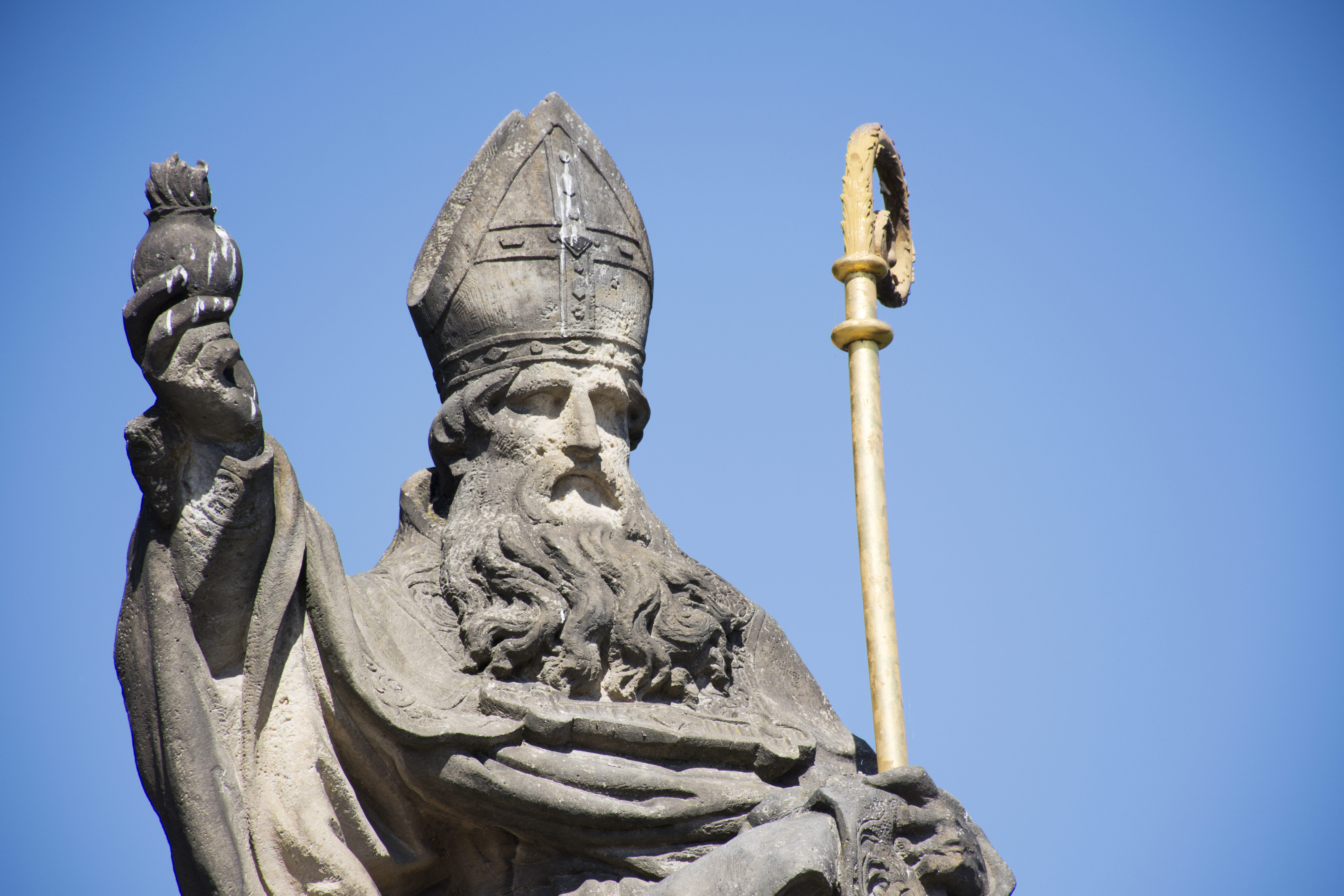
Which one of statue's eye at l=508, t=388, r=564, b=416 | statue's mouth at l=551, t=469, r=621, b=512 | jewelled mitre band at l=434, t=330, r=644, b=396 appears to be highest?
jewelled mitre band at l=434, t=330, r=644, b=396

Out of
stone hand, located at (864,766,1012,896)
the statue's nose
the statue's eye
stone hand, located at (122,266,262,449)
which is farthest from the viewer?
the statue's eye

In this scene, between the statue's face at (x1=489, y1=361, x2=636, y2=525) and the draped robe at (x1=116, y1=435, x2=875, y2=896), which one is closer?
the draped robe at (x1=116, y1=435, x2=875, y2=896)

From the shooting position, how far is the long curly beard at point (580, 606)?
7.24m

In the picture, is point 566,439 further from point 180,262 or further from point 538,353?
point 180,262

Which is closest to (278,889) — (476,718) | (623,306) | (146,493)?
(476,718)

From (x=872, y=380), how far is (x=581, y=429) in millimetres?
1194

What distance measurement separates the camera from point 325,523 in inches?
286

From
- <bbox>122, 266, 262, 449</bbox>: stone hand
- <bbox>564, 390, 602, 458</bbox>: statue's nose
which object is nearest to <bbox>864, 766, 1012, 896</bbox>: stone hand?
<bbox>564, 390, 602, 458</bbox>: statue's nose

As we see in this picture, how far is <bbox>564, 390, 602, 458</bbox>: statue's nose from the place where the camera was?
302 inches

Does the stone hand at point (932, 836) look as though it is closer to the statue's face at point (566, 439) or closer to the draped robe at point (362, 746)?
the draped robe at point (362, 746)

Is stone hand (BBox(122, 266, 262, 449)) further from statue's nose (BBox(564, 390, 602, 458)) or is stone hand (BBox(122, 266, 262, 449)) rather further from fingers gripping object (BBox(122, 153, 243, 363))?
statue's nose (BBox(564, 390, 602, 458))

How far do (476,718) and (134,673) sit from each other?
1.13 m

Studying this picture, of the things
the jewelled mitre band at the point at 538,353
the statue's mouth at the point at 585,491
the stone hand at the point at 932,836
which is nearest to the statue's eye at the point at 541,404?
the jewelled mitre band at the point at 538,353

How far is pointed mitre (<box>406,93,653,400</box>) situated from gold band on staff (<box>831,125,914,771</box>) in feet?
2.69
